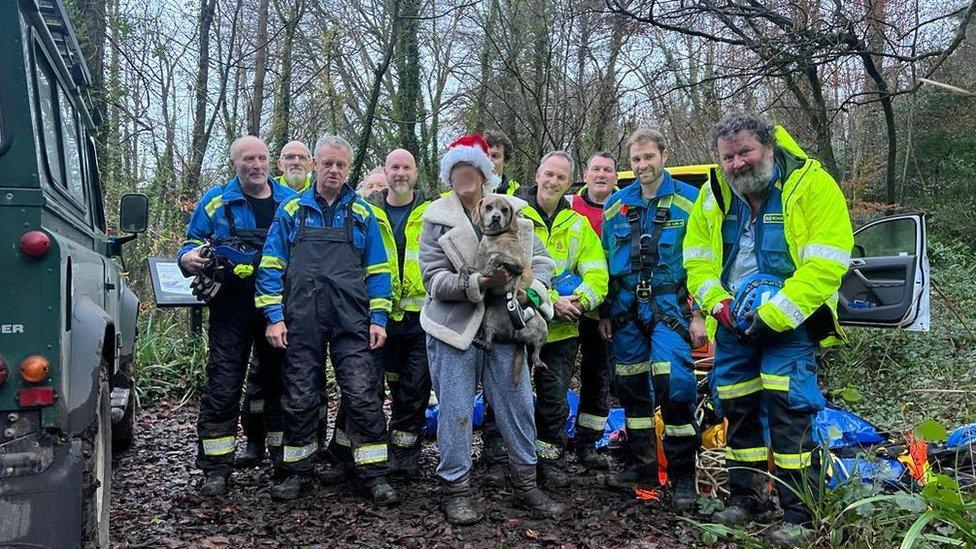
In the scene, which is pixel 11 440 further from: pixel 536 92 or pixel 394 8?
pixel 536 92

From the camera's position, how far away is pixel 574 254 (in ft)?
15.0

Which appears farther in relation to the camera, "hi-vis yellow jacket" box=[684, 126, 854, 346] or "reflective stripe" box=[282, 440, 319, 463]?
"reflective stripe" box=[282, 440, 319, 463]

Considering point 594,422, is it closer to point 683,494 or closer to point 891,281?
point 683,494

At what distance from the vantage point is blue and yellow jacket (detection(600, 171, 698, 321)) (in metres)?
4.42

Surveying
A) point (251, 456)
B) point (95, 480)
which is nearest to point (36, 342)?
point (95, 480)

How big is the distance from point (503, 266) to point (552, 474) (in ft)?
5.03

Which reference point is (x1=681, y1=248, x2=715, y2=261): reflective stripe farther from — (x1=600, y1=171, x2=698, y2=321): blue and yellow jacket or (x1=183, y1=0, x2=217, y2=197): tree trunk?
(x1=183, y1=0, x2=217, y2=197): tree trunk

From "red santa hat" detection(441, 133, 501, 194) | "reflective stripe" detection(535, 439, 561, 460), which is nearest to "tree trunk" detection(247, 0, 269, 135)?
"red santa hat" detection(441, 133, 501, 194)

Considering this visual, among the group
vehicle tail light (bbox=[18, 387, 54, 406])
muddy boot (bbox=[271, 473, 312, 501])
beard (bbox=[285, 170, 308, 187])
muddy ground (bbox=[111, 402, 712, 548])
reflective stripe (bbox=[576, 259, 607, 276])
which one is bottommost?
muddy ground (bbox=[111, 402, 712, 548])

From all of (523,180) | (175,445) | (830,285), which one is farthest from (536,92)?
(830,285)

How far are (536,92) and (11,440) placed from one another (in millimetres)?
10781

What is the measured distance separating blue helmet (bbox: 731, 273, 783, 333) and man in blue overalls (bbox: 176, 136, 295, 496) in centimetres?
277

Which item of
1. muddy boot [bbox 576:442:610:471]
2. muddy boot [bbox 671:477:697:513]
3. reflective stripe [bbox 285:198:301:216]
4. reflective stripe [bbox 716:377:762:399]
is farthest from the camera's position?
muddy boot [bbox 576:442:610:471]

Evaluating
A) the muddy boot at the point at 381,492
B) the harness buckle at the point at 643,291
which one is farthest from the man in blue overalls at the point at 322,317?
the harness buckle at the point at 643,291
